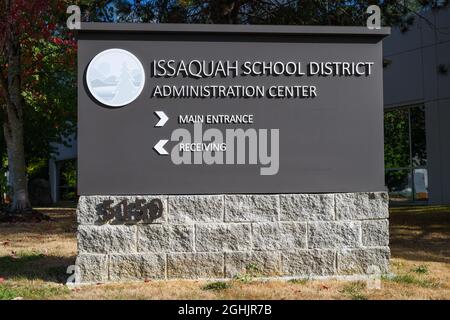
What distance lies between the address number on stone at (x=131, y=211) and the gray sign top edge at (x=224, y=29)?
6.15ft

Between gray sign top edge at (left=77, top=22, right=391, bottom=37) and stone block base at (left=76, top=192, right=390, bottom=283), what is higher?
gray sign top edge at (left=77, top=22, right=391, bottom=37)

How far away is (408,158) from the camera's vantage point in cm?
2111

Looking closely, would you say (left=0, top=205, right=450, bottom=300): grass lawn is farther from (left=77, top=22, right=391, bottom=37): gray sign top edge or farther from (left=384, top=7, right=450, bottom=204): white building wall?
(left=384, top=7, right=450, bottom=204): white building wall

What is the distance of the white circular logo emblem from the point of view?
6.21m

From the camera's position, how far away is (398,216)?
1552 centimetres

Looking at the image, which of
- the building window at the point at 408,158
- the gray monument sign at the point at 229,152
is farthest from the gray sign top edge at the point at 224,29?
the building window at the point at 408,158

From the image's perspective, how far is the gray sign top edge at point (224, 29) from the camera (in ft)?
20.3

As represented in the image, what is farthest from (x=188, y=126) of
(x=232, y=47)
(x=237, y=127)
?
(x=232, y=47)

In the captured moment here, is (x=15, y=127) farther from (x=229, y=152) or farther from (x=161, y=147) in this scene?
(x=229, y=152)

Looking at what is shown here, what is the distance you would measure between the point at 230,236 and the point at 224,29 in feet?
7.50

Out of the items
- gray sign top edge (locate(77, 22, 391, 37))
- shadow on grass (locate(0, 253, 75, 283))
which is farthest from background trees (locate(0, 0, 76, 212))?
gray sign top edge (locate(77, 22, 391, 37))

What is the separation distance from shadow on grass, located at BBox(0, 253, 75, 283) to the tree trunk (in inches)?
278

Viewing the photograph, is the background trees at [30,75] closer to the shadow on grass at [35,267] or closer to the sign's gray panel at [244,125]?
the shadow on grass at [35,267]

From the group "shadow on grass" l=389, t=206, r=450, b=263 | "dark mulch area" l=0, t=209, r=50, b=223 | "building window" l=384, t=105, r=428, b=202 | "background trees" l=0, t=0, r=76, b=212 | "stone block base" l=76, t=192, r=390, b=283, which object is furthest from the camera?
"building window" l=384, t=105, r=428, b=202
